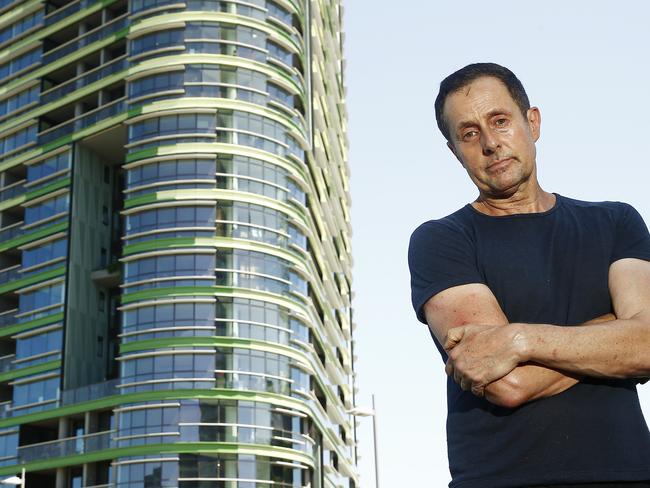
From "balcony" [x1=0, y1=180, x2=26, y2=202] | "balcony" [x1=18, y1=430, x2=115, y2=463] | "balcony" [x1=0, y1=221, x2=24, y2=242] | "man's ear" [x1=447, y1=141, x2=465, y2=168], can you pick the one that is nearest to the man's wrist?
"man's ear" [x1=447, y1=141, x2=465, y2=168]

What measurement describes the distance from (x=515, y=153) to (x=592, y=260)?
1.46 ft

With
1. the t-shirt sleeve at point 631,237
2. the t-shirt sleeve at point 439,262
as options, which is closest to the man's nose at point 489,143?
the t-shirt sleeve at point 439,262

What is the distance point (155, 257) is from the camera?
2254 inches

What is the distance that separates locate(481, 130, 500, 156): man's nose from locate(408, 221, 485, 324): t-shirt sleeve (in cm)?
26

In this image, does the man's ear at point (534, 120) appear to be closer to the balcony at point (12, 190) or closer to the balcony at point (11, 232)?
the balcony at point (11, 232)

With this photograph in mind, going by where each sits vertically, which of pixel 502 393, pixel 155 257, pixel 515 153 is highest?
pixel 155 257

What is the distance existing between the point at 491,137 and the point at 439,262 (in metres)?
0.45

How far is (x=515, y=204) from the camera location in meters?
Result: 3.25

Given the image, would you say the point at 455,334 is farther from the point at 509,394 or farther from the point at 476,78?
the point at 476,78

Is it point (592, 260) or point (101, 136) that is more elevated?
point (101, 136)

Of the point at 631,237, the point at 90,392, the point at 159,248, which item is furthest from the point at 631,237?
the point at 90,392

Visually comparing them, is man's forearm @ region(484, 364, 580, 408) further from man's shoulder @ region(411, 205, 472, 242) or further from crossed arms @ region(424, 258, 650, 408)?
man's shoulder @ region(411, 205, 472, 242)

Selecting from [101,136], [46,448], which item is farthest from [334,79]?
[46,448]

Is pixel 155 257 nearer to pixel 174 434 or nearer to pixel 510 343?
pixel 174 434
